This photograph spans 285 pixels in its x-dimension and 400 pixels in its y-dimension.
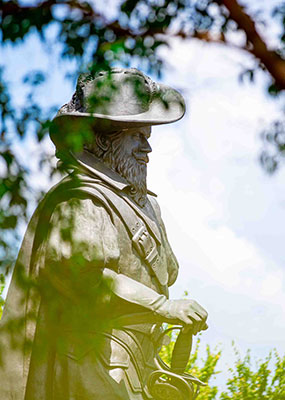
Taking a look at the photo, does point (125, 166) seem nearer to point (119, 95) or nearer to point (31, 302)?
point (119, 95)

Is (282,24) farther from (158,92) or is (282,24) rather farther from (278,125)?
(158,92)

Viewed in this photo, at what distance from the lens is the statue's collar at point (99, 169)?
25.7ft

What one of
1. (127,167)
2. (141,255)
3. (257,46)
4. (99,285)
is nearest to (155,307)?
(141,255)

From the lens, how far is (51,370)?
750 centimetres

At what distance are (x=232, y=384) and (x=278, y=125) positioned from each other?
8.65 metres

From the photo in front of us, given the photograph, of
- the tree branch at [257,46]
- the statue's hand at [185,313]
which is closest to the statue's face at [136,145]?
the statue's hand at [185,313]

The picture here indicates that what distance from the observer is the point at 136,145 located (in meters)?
8.00

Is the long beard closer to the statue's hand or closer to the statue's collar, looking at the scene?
the statue's collar

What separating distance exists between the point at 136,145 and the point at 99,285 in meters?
1.35

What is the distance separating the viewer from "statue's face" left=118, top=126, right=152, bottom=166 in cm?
797

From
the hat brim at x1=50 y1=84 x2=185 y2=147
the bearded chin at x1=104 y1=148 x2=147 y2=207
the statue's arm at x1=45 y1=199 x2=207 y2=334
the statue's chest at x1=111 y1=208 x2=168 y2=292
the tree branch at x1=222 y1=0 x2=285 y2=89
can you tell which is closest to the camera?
the tree branch at x1=222 y1=0 x2=285 y2=89

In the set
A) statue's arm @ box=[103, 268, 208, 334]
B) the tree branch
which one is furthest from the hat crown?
the tree branch

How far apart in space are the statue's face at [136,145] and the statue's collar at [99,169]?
0.17m

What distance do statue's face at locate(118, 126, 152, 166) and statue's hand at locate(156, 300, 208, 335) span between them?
1.09 m
